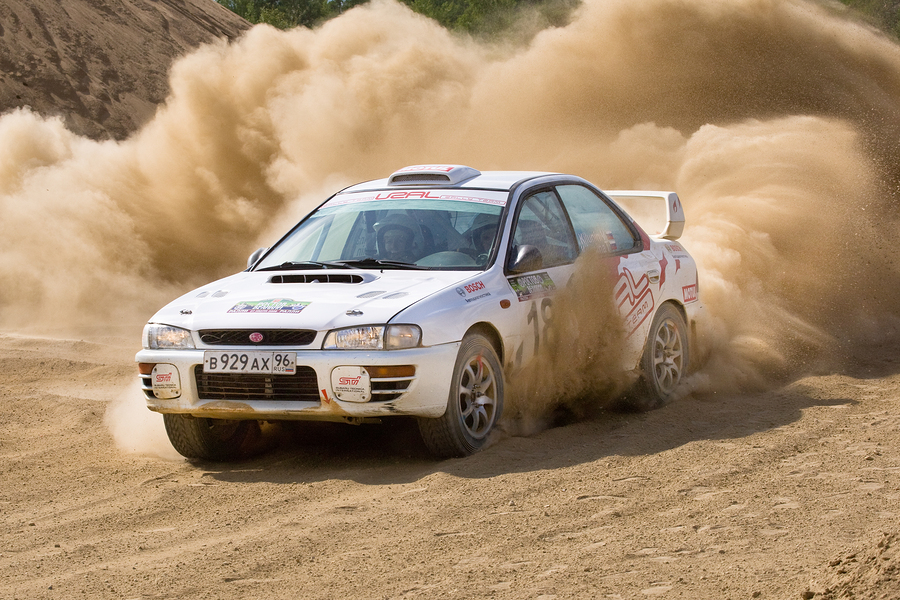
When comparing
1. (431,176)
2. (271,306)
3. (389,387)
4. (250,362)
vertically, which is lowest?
(389,387)

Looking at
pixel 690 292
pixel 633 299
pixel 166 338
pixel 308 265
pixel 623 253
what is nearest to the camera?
pixel 166 338

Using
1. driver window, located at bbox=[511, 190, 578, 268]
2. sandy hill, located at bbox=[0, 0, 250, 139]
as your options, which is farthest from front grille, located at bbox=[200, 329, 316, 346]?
sandy hill, located at bbox=[0, 0, 250, 139]

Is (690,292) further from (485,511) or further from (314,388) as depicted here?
(485,511)

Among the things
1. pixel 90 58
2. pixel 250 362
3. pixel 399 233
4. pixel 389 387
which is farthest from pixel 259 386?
pixel 90 58

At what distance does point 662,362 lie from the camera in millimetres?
6977

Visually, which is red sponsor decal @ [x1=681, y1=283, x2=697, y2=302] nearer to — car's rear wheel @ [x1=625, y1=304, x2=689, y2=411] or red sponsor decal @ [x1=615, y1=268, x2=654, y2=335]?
car's rear wheel @ [x1=625, y1=304, x2=689, y2=411]

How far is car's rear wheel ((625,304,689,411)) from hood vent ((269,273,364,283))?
82.8 inches

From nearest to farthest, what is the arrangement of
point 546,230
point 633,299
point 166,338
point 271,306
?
1. point 271,306
2. point 166,338
3. point 546,230
4. point 633,299

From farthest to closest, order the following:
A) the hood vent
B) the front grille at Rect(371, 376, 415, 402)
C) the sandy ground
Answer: the hood vent < the front grille at Rect(371, 376, 415, 402) < the sandy ground

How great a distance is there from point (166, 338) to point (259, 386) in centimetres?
64

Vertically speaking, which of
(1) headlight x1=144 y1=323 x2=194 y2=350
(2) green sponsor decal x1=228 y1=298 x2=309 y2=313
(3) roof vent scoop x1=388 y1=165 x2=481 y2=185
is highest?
(3) roof vent scoop x1=388 y1=165 x2=481 y2=185

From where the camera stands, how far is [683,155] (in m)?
13.5

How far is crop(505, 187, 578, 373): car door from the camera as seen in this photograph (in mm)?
5828

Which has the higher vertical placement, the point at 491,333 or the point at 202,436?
the point at 491,333
